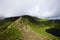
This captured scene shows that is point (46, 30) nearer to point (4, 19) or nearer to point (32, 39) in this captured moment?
point (32, 39)

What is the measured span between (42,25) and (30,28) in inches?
13.4

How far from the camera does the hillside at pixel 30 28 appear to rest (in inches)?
152

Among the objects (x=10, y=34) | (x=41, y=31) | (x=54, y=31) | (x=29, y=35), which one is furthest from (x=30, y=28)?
(x=54, y=31)

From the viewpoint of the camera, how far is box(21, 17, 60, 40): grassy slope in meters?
3.89

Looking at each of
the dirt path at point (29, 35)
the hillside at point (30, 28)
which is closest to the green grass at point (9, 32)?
the hillside at point (30, 28)

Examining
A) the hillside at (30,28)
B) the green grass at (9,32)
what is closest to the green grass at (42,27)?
the hillside at (30,28)

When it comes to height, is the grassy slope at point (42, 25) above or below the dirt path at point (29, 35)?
above

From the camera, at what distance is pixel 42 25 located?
4.02 m

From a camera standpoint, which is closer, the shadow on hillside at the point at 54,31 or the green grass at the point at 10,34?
the green grass at the point at 10,34

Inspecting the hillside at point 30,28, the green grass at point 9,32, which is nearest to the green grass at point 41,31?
the hillside at point 30,28

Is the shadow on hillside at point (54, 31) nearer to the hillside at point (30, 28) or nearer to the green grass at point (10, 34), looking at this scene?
the hillside at point (30, 28)

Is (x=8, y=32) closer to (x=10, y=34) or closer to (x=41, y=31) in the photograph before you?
(x=10, y=34)

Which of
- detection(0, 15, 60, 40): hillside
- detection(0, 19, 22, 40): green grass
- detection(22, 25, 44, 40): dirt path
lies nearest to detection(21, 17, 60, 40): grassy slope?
detection(0, 15, 60, 40): hillside

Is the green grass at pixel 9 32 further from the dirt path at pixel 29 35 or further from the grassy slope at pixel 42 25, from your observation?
the grassy slope at pixel 42 25
